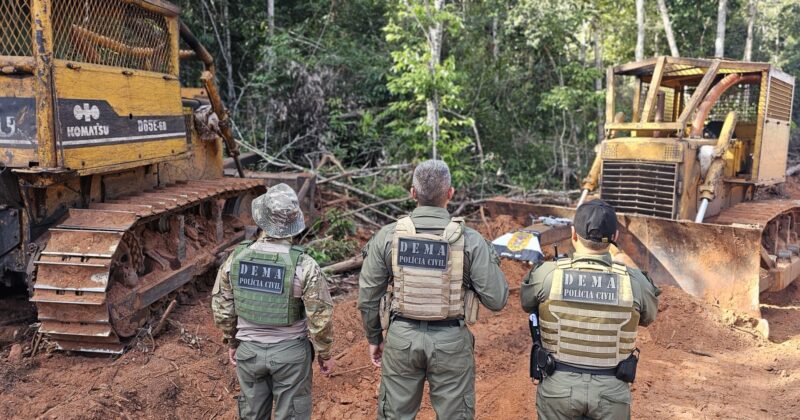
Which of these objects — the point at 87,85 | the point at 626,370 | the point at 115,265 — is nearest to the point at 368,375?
the point at 115,265

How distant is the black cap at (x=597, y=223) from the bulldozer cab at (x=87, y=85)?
3708 millimetres

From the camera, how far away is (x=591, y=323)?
2.85m

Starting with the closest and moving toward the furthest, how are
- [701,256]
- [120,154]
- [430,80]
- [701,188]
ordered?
1. [120,154]
2. [701,256]
3. [701,188]
4. [430,80]

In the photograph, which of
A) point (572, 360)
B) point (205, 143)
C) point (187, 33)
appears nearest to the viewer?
point (572, 360)

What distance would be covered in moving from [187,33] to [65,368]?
3.69 m

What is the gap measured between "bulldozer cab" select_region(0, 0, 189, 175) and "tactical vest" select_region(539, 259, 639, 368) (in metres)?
3.70

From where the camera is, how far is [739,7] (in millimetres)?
18391

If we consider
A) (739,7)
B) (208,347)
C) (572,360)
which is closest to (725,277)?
(572,360)

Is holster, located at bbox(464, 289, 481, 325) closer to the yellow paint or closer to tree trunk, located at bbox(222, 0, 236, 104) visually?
the yellow paint

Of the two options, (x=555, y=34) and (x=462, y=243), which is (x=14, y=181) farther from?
(x=555, y=34)

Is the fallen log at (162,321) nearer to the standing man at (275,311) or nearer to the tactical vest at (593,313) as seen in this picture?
the standing man at (275,311)

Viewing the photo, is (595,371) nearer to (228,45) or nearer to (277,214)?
(277,214)

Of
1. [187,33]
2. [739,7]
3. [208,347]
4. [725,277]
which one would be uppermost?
[739,7]

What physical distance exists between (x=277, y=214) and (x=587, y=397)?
175 cm
